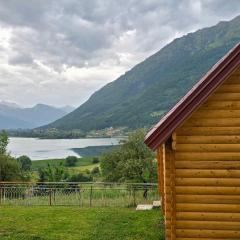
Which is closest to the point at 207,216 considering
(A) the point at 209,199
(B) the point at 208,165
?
(A) the point at 209,199

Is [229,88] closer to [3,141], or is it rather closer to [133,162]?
[133,162]

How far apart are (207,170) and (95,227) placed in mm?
7156

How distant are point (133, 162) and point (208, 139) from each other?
958 inches

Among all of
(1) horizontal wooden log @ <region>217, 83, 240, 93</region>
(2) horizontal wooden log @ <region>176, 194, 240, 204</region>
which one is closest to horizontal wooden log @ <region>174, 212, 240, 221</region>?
(2) horizontal wooden log @ <region>176, 194, 240, 204</region>

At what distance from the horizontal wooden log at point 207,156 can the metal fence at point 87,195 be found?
1372 cm

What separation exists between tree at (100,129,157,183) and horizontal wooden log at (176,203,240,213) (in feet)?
78.3

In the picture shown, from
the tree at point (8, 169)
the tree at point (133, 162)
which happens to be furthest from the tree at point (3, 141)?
the tree at point (133, 162)

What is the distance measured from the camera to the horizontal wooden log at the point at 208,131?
40.2 ft

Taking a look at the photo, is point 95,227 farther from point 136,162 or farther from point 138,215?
point 136,162

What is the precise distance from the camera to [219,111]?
12258 millimetres

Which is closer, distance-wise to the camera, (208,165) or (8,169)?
(208,165)

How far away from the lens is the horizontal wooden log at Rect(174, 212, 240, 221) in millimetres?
12195

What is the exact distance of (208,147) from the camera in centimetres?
1227

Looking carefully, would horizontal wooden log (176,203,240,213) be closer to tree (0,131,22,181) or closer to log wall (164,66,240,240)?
log wall (164,66,240,240)
